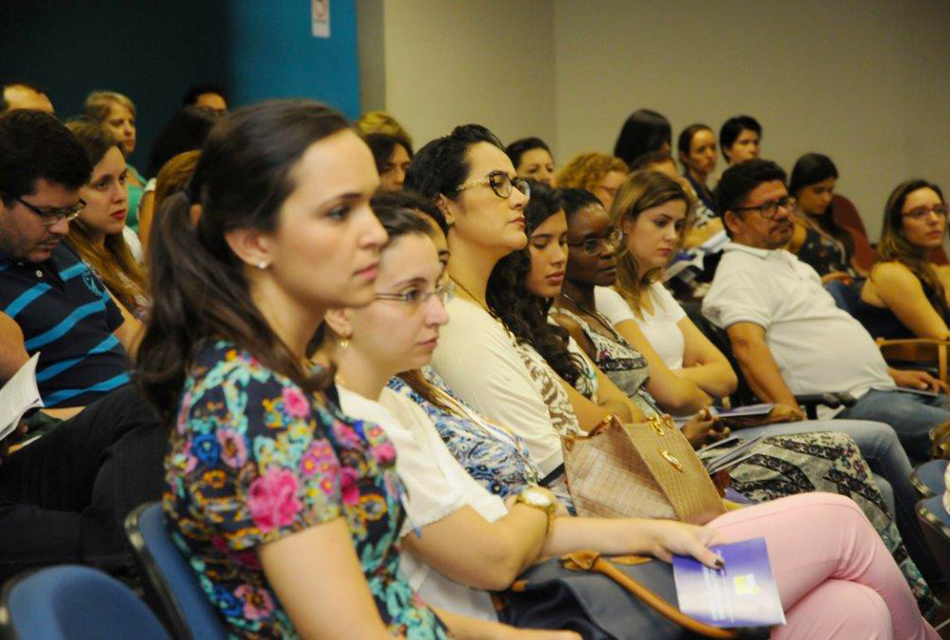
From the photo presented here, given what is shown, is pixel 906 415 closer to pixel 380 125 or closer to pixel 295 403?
pixel 380 125

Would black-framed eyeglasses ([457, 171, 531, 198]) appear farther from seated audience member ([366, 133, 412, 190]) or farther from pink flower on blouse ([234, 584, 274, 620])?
pink flower on blouse ([234, 584, 274, 620])

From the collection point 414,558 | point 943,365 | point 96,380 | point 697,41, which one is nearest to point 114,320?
point 96,380

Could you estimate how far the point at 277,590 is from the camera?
130cm

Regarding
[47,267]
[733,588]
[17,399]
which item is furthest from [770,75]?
[17,399]

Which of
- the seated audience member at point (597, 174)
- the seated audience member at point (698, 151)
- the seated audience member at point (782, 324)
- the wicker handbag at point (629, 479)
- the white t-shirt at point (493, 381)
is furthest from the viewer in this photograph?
the seated audience member at point (698, 151)

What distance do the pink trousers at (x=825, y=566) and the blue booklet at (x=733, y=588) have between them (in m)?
0.17

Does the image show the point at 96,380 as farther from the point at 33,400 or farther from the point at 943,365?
the point at 943,365

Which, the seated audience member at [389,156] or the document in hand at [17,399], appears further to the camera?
the seated audience member at [389,156]

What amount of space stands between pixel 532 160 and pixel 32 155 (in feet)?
8.73

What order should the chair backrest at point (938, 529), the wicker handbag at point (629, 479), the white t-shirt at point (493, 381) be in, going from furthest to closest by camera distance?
the white t-shirt at point (493, 381) < the wicker handbag at point (629, 479) < the chair backrest at point (938, 529)

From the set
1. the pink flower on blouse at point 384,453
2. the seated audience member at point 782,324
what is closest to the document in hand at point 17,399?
the pink flower on blouse at point 384,453

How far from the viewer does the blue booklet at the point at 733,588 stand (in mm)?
1844

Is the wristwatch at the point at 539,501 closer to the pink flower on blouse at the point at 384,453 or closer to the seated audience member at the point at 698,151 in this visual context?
the pink flower on blouse at the point at 384,453

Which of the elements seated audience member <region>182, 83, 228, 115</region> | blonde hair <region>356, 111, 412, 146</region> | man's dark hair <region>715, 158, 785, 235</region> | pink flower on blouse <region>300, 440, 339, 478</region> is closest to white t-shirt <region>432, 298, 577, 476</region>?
pink flower on blouse <region>300, 440, 339, 478</region>
